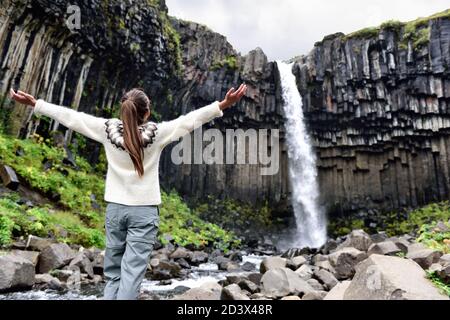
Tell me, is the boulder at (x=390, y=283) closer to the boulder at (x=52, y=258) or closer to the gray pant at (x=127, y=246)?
the gray pant at (x=127, y=246)

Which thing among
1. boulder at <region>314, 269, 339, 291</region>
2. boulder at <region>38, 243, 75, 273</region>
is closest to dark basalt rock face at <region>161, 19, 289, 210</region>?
boulder at <region>38, 243, 75, 273</region>

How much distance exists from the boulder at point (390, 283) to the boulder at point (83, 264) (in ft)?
22.3

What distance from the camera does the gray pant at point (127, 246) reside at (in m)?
3.08

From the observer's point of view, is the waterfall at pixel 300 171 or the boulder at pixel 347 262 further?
the waterfall at pixel 300 171

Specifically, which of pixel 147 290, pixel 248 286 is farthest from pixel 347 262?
pixel 147 290

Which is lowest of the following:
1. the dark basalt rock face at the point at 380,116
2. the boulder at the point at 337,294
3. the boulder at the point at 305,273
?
the boulder at the point at 305,273

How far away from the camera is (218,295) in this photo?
6723 mm

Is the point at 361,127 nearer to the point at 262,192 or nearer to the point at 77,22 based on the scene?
the point at 262,192

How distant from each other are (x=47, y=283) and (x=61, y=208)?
24.2 feet

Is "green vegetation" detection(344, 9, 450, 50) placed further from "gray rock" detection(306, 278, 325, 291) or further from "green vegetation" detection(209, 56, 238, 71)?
"gray rock" detection(306, 278, 325, 291)

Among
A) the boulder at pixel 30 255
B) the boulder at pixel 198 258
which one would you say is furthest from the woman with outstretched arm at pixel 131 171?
the boulder at pixel 198 258

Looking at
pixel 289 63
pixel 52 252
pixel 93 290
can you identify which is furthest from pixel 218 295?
pixel 289 63

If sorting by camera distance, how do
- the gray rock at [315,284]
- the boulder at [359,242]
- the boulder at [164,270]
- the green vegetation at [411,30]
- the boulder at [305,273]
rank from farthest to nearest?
Answer: the green vegetation at [411,30] < the boulder at [359,242] < the boulder at [164,270] < the boulder at [305,273] < the gray rock at [315,284]
